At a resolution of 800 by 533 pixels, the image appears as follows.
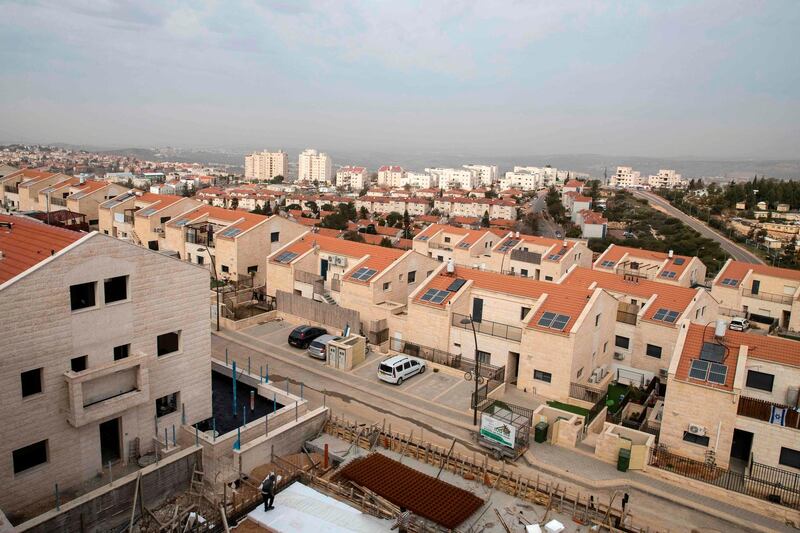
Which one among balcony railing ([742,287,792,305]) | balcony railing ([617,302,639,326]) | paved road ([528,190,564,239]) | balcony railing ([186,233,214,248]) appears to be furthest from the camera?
paved road ([528,190,564,239])

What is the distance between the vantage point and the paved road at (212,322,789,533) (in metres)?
19.8

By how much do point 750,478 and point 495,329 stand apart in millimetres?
13807

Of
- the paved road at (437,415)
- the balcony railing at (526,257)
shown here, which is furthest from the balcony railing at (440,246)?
the paved road at (437,415)

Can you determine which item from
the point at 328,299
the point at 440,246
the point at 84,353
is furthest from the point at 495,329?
the point at 440,246

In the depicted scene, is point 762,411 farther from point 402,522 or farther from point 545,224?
point 545,224

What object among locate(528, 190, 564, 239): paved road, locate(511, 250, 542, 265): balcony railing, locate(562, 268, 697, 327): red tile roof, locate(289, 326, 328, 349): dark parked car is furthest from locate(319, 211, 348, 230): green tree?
locate(289, 326, 328, 349): dark parked car

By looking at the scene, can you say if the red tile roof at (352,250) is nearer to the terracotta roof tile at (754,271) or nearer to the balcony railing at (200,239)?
the balcony railing at (200,239)

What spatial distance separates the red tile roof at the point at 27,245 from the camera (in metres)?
17.9

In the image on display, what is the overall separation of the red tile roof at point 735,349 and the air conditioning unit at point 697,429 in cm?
182

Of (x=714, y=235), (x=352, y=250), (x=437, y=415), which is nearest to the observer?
(x=437, y=415)

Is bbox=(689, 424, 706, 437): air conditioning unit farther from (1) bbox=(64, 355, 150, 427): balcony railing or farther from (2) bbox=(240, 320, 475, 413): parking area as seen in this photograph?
(1) bbox=(64, 355, 150, 427): balcony railing

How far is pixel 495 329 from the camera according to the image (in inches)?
1241

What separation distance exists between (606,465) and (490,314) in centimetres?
1273

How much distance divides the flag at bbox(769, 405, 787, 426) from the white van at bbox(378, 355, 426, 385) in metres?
16.4
